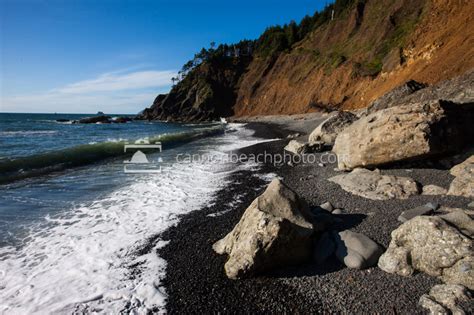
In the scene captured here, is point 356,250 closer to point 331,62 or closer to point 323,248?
point 323,248

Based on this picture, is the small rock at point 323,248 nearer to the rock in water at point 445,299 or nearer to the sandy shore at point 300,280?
the sandy shore at point 300,280

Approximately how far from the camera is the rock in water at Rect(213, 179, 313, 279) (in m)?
5.36

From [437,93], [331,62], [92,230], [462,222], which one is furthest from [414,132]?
[331,62]

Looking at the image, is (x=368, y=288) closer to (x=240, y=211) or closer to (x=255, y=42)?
(x=240, y=211)

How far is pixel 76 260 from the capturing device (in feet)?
21.5

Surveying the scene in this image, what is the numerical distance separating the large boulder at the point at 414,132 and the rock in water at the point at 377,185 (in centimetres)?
78

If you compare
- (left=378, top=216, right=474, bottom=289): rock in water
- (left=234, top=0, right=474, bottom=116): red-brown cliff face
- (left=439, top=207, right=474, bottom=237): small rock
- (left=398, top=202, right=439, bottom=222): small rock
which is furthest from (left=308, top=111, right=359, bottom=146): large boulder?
(left=378, top=216, right=474, bottom=289): rock in water

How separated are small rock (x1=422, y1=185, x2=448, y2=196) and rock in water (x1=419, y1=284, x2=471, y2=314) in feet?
13.2

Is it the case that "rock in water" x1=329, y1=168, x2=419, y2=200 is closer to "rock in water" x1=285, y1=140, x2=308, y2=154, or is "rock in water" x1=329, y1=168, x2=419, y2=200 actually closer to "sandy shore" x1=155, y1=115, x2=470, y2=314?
"sandy shore" x1=155, y1=115, x2=470, y2=314

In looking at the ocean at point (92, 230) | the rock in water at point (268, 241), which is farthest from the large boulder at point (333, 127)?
the rock in water at point (268, 241)

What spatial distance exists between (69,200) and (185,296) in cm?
793

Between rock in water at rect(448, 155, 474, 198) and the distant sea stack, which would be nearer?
rock in water at rect(448, 155, 474, 198)

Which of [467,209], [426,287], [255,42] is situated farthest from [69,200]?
[255,42]

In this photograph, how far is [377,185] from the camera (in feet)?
27.5
